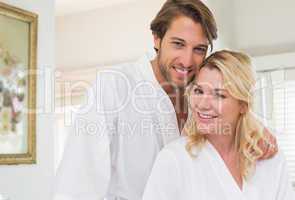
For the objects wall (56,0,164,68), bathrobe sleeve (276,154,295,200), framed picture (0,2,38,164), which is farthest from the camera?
wall (56,0,164,68)

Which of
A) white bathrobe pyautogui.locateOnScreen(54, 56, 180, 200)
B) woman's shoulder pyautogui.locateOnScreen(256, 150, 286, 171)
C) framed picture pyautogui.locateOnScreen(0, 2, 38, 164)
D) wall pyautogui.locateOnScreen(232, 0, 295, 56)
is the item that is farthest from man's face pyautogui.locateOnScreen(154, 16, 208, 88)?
wall pyautogui.locateOnScreen(232, 0, 295, 56)

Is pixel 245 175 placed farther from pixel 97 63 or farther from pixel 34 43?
pixel 97 63

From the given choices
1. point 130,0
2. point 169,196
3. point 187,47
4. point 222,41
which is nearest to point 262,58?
point 222,41

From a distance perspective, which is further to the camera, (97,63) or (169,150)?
(97,63)

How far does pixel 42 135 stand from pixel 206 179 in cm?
115

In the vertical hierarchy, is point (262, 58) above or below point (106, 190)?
above

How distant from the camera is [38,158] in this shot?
7.15 ft

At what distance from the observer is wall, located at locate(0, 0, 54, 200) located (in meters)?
2.08

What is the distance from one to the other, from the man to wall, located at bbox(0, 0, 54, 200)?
0.79 meters

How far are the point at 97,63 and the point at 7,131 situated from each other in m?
1.76

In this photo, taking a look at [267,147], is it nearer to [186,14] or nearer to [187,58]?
[187,58]

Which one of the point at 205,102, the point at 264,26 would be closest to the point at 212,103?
the point at 205,102

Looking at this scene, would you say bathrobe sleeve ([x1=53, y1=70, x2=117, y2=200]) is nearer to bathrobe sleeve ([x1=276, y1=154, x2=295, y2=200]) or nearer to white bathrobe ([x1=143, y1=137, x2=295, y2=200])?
white bathrobe ([x1=143, y1=137, x2=295, y2=200])

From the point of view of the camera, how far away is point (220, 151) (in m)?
1.36
